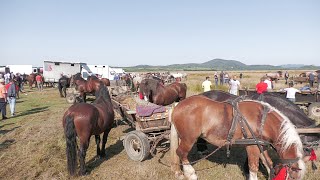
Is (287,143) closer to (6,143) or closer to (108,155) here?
(108,155)

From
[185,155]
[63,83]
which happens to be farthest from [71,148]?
[63,83]

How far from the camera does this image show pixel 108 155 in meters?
7.02

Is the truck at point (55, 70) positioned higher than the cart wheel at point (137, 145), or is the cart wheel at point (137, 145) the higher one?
the truck at point (55, 70)

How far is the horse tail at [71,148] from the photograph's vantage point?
540 cm

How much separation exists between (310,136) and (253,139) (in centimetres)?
136

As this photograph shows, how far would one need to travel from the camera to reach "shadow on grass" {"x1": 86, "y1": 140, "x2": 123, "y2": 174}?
6255mm

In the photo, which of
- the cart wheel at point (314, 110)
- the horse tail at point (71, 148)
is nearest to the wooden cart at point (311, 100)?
the cart wheel at point (314, 110)

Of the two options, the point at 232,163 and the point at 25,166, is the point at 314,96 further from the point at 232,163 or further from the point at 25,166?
the point at 25,166

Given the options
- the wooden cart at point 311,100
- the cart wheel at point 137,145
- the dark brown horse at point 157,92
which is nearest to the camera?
the cart wheel at point 137,145

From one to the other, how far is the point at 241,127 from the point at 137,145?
9.79 ft

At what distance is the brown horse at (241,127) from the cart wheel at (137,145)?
1248 mm

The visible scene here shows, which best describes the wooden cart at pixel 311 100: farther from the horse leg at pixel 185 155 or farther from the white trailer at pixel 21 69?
the white trailer at pixel 21 69

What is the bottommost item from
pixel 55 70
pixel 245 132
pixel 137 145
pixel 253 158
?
pixel 137 145

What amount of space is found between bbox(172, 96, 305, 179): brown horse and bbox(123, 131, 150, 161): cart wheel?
1.25 metres
